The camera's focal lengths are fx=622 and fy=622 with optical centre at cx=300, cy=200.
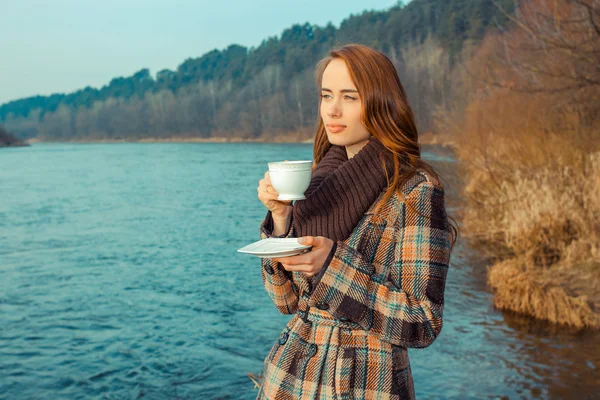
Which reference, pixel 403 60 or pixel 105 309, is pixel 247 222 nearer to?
pixel 105 309

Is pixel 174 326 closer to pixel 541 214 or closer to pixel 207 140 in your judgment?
pixel 541 214

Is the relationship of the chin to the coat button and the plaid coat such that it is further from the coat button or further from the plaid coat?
the coat button

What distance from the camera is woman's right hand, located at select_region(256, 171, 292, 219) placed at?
184 cm

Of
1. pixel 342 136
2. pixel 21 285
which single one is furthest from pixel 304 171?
pixel 21 285

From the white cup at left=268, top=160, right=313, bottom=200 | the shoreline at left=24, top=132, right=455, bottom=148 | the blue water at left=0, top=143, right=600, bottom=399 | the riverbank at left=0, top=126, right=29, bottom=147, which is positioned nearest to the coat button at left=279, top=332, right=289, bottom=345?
the white cup at left=268, top=160, right=313, bottom=200

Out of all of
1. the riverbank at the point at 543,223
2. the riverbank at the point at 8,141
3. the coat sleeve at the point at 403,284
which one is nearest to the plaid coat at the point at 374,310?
the coat sleeve at the point at 403,284

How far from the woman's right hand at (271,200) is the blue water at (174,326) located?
4817mm

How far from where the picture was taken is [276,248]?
1624mm

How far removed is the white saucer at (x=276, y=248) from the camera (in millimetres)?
1586

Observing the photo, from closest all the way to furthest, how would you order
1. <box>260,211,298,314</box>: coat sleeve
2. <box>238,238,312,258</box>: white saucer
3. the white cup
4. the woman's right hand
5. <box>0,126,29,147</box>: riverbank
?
<box>238,238,312,258</box>: white saucer, the white cup, the woman's right hand, <box>260,211,298,314</box>: coat sleeve, <box>0,126,29,147</box>: riverbank

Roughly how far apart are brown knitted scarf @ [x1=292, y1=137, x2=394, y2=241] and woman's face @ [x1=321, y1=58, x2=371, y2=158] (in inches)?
2.6

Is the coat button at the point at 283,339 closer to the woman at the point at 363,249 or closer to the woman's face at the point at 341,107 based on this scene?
the woman at the point at 363,249

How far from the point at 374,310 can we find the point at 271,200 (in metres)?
A: 0.45

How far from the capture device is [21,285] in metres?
11.0
